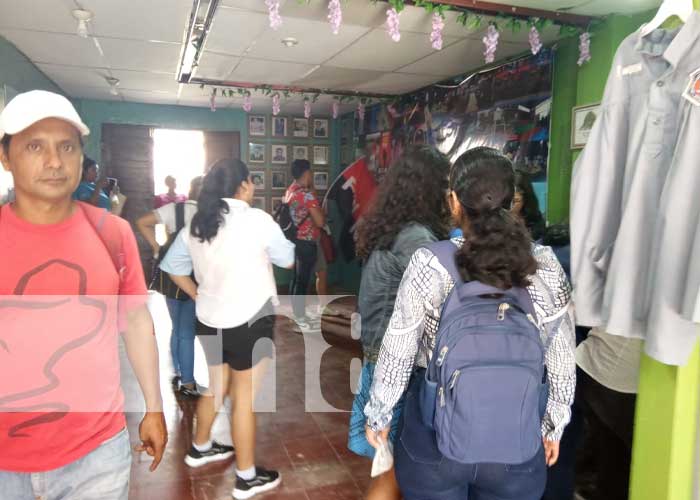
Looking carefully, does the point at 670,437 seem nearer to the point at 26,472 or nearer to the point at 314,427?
the point at 26,472

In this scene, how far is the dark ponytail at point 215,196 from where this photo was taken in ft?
7.01

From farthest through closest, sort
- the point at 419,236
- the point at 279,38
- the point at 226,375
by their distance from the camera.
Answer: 1. the point at 279,38
2. the point at 226,375
3. the point at 419,236

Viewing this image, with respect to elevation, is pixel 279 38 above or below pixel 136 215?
above

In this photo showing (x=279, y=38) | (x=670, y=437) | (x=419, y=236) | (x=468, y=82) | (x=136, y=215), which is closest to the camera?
(x=670, y=437)

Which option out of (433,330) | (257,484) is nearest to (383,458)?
(433,330)

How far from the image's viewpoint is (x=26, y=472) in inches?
46.1

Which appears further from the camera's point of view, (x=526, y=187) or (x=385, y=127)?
(x=385, y=127)

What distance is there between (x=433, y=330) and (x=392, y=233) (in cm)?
49

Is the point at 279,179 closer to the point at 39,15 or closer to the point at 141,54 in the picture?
the point at 141,54

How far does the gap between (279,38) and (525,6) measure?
1720 millimetres

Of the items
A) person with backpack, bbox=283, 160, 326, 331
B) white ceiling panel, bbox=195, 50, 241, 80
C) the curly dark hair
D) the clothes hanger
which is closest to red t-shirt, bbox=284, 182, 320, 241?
person with backpack, bbox=283, 160, 326, 331

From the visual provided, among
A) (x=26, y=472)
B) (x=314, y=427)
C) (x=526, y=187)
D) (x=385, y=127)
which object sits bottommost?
(x=314, y=427)

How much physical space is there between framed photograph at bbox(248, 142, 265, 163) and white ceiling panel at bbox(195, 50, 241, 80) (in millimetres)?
2183

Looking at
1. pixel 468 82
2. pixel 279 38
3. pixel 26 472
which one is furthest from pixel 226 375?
pixel 468 82
